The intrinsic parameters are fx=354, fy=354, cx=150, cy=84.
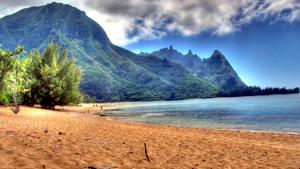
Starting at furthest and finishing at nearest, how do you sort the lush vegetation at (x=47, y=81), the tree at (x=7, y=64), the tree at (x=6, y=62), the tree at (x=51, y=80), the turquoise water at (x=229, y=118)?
the tree at (x=51, y=80), the lush vegetation at (x=47, y=81), the turquoise water at (x=229, y=118), the tree at (x=6, y=62), the tree at (x=7, y=64)

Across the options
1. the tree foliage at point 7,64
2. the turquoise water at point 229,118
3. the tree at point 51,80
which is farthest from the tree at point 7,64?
the turquoise water at point 229,118

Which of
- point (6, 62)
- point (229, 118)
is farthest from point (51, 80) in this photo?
point (229, 118)

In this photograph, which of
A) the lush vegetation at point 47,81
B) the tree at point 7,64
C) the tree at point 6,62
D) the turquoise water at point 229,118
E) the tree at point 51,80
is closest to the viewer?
the tree at point 7,64

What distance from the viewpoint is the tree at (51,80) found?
64.0m

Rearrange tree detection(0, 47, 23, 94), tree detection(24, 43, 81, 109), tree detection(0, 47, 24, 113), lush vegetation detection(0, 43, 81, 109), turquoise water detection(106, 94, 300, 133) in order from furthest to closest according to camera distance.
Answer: tree detection(24, 43, 81, 109), lush vegetation detection(0, 43, 81, 109), turquoise water detection(106, 94, 300, 133), tree detection(0, 47, 23, 94), tree detection(0, 47, 24, 113)

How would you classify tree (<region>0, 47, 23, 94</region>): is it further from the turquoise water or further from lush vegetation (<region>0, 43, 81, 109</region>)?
the turquoise water

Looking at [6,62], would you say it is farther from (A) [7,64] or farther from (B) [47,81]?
(B) [47,81]

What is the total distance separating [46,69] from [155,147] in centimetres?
5078

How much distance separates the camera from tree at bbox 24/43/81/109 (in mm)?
64000

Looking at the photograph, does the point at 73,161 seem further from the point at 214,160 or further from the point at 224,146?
the point at 224,146

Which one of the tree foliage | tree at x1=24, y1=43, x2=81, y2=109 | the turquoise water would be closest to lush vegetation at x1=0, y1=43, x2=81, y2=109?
tree at x1=24, y1=43, x2=81, y2=109

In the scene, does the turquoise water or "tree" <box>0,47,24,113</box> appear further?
the turquoise water

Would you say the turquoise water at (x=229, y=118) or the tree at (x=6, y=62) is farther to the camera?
the turquoise water at (x=229, y=118)

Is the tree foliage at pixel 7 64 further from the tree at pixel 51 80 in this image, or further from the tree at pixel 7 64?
the tree at pixel 51 80
